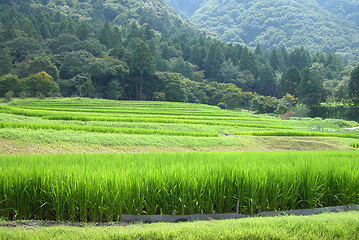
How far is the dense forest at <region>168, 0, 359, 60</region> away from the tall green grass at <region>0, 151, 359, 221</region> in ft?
382

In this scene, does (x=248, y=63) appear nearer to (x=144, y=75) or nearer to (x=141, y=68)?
(x=144, y=75)

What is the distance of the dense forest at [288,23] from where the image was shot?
127 m

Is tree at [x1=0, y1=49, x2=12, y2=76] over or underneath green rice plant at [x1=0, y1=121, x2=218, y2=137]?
over

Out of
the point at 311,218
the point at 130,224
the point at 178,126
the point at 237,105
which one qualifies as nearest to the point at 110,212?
the point at 130,224

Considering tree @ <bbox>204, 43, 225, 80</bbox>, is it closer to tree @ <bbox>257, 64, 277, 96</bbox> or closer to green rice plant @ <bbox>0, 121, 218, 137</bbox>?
tree @ <bbox>257, 64, 277, 96</bbox>

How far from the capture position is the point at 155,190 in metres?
4.84

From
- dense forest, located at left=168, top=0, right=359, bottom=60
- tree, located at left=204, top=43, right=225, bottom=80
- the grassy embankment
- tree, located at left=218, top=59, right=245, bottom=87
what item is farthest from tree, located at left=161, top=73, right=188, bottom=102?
dense forest, located at left=168, top=0, right=359, bottom=60

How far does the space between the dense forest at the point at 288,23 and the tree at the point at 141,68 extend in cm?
8630

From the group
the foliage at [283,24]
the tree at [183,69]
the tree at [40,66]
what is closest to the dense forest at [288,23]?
the foliage at [283,24]

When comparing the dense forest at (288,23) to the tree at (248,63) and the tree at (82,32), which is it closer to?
the tree at (248,63)

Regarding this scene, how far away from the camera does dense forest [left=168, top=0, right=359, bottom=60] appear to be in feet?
417

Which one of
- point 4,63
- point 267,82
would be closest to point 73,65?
point 4,63

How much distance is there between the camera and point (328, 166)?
6.28m

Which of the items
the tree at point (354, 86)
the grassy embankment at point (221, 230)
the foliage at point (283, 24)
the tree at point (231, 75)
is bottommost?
the grassy embankment at point (221, 230)
